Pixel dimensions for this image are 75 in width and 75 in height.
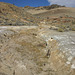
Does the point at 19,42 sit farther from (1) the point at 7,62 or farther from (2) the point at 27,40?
(1) the point at 7,62

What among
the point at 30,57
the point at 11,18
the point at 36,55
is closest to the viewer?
the point at 30,57

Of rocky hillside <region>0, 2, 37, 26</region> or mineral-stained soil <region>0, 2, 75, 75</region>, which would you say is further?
rocky hillside <region>0, 2, 37, 26</region>

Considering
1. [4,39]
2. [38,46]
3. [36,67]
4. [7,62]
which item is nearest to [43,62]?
[36,67]

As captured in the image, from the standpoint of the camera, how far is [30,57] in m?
4.54

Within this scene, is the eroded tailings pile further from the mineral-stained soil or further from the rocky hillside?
the rocky hillside

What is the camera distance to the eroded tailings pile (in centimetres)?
380

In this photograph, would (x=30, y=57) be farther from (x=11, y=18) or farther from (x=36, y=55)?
(x=11, y=18)

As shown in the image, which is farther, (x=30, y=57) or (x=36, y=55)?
(x=36, y=55)

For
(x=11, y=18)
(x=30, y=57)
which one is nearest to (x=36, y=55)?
(x=30, y=57)

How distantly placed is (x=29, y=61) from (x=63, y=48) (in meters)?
1.84

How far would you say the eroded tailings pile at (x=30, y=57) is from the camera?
380 centimetres

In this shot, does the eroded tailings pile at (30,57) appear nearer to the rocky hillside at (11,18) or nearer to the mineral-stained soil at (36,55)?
the mineral-stained soil at (36,55)

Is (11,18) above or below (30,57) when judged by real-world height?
above

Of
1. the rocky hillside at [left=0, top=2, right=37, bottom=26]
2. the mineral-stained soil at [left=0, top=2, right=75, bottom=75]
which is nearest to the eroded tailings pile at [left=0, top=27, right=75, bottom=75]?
the mineral-stained soil at [left=0, top=2, right=75, bottom=75]
